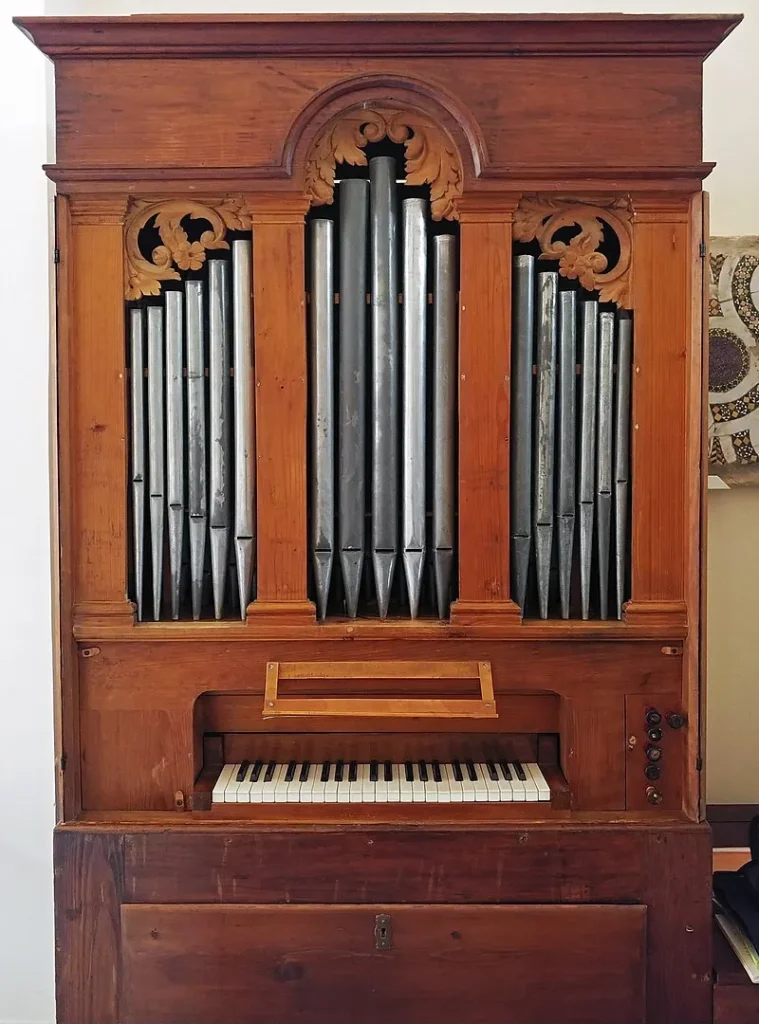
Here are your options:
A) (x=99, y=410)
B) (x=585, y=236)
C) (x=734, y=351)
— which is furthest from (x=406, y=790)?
(x=734, y=351)

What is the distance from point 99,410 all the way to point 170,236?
46 cm

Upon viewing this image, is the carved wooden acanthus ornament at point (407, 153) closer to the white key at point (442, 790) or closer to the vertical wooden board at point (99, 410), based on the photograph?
the vertical wooden board at point (99, 410)

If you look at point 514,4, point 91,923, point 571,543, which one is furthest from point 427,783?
point 514,4

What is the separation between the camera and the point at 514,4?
2.63 metres

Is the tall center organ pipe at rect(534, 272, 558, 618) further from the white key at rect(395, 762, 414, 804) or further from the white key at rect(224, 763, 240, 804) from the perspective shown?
the white key at rect(224, 763, 240, 804)

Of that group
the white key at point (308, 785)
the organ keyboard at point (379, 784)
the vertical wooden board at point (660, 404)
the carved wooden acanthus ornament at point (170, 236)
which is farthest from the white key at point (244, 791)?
the carved wooden acanthus ornament at point (170, 236)

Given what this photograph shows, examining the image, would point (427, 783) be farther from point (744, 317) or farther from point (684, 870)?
point (744, 317)

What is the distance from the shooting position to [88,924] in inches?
79.3

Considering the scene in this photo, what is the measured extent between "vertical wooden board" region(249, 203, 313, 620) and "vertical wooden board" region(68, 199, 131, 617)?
333mm

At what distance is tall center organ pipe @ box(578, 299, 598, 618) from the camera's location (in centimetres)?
204

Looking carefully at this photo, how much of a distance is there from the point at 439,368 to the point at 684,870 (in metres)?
1.34

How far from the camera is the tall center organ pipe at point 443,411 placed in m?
2.04

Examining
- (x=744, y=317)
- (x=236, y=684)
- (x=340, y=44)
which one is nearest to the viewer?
(x=340, y=44)

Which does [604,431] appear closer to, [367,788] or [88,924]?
[367,788]
